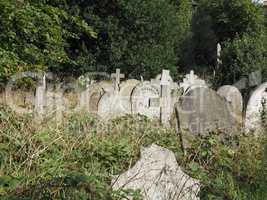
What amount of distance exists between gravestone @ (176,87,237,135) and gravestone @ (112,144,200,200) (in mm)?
2996

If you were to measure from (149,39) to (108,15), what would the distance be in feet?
5.13

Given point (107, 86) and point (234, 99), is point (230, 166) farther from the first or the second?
point (107, 86)

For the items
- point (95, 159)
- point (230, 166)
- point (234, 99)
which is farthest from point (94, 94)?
point (95, 159)

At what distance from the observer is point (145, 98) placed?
11445 millimetres

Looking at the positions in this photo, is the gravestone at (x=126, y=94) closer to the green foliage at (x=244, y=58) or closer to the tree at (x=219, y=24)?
the green foliage at (x=244, y=58)

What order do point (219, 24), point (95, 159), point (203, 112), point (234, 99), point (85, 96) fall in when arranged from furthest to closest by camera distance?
point (219, 24), point (85, 96), point (234, 99), point (203, 112), point (95, 159)

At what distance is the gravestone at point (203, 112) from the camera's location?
757cm

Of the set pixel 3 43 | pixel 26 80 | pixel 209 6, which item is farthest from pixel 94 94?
pixel 209 6

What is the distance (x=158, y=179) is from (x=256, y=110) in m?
4.60

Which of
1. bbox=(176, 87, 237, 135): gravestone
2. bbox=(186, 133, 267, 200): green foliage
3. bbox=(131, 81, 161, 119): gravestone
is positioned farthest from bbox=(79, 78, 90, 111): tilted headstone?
bbox=(186, 133, 267, 200): green foliage

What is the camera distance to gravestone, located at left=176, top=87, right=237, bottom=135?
7570mm

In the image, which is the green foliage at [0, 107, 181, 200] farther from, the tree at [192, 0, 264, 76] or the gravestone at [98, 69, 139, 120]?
the tree at [192, 0, 264, 76]

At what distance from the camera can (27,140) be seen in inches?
205

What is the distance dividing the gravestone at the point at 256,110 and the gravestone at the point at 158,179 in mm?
3169
